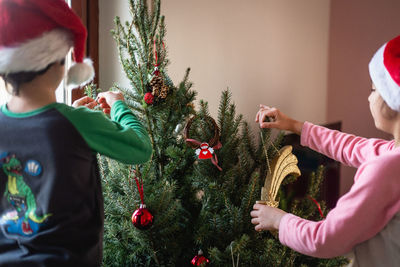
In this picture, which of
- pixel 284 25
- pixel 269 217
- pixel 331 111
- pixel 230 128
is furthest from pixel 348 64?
pixel 269 217

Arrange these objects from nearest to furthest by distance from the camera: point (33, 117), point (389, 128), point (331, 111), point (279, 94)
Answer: point (33, 117)
point (389, 128)
point (279, 94)
point (331, 111)

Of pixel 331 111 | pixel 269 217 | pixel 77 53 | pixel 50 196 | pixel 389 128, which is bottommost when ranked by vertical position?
pixel 331 111

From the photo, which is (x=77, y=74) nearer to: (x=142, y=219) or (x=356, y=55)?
(x=142, y=219)

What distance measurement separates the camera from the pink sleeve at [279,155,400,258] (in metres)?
0.86

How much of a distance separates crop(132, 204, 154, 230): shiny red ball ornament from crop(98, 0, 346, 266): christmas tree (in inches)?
1.3

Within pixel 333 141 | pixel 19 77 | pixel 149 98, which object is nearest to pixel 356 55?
pixel 333 141

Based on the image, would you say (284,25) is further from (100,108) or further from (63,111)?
(63,111)

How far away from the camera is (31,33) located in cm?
78

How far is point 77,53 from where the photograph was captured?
34.2 inches

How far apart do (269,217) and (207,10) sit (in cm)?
104

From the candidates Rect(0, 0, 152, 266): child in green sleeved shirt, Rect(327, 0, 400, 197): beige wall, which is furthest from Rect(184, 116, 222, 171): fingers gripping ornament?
Rect(327, 0, 400, 197): beige wall

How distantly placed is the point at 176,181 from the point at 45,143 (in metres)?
0.50

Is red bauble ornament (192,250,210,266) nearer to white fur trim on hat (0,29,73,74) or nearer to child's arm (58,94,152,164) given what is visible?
child's arm (58,94,152,164)

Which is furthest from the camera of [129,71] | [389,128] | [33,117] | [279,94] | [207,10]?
[279,94]
